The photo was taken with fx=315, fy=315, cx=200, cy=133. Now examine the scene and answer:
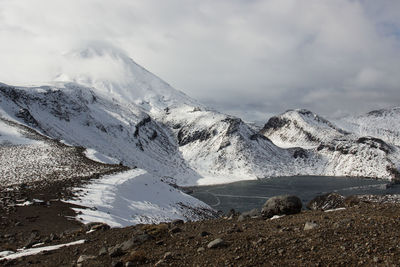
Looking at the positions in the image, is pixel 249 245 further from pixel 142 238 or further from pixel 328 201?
pixel 328 201

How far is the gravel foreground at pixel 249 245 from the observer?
9.20 metres

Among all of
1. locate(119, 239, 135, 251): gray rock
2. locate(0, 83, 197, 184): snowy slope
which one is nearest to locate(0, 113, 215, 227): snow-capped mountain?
locate(119, 239, 135, 251): gray rock

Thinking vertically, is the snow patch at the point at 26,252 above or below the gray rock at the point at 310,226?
below

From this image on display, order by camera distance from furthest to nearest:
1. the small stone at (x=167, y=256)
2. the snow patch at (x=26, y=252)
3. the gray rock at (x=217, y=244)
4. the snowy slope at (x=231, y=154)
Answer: the snowy slope at (x=231, y=154) → the snow patch at (x=26, y=252) → the gray rock at (x=217, y=244) → the small stone at (x=167, y=256)

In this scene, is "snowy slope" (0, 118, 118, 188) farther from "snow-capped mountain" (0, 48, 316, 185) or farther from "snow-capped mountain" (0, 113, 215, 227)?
"snow-capped mountain" (0, 48, 316, 185)

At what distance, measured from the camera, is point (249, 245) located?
35.1 ft

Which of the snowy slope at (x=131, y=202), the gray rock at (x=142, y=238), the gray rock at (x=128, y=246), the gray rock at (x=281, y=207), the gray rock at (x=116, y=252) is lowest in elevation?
the snowy slope at (x=131, y=202)

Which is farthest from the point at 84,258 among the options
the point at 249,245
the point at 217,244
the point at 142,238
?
the point at 249,245

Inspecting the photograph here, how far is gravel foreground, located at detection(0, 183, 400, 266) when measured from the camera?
30.2ft

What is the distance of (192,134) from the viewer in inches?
7662

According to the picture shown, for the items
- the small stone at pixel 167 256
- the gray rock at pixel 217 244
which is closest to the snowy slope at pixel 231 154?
the gray rock at pixel 217 244

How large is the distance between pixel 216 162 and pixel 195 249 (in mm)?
156148

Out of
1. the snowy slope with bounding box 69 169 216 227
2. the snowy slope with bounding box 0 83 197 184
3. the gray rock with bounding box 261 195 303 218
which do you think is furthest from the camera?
the snowy slope with bounding box 0 83 197 184

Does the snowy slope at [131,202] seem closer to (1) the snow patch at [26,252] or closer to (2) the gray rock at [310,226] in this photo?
(1) the snow patch at [26,252]
